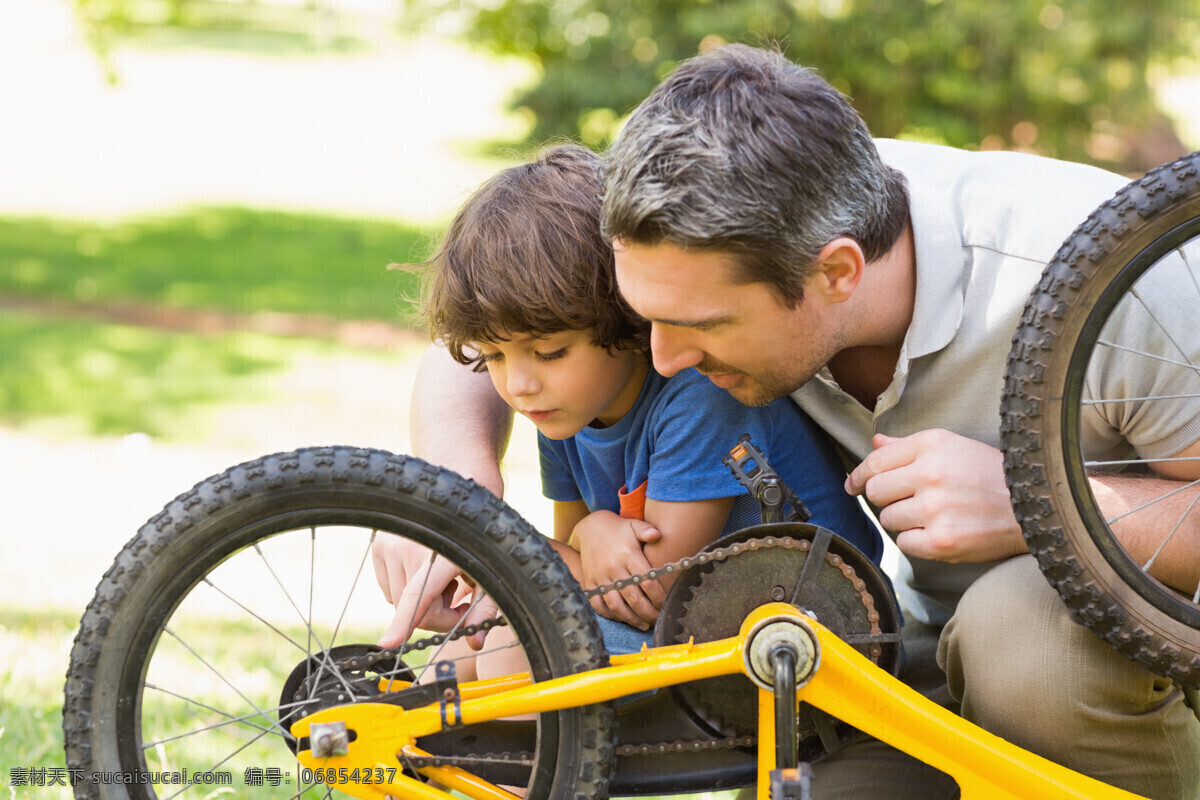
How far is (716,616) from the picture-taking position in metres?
1.92

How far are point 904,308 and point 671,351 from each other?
1.50 ft

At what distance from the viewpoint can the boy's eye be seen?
214 centimetres

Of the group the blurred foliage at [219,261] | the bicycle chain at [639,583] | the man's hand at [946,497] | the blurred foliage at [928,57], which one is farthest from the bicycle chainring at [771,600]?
the blurred foliage at [928,57]

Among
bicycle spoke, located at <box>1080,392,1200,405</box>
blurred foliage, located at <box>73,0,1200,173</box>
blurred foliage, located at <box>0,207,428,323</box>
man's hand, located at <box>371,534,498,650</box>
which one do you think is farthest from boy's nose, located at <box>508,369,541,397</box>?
blurred foliage, located at <box>73,0,1200,173</box>

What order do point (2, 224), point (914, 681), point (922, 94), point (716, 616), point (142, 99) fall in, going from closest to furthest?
point (716, 616)
point (914, 681)
point (922, 94)
point (2, 224)
point (142, 99)

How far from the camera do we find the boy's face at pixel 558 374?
7.00 feet

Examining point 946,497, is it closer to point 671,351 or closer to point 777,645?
point 777,645

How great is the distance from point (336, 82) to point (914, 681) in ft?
78.8

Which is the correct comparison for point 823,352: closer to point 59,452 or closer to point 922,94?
point 59,452

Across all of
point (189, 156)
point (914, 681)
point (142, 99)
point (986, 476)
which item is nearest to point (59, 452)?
point (914, 681)

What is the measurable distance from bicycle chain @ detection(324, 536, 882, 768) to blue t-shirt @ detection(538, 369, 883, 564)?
0.16m

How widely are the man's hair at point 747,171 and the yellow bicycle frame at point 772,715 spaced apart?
1.87 ft

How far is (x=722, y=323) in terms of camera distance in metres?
1.90

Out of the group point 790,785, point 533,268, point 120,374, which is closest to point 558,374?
point 533,268
